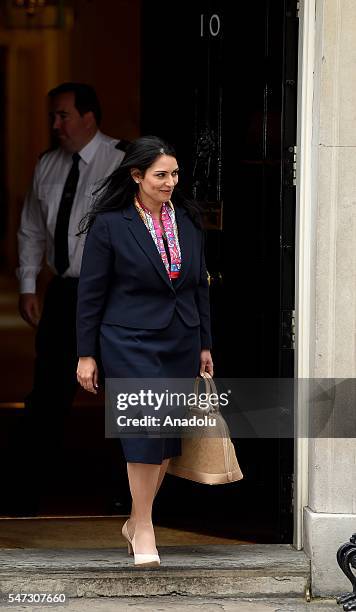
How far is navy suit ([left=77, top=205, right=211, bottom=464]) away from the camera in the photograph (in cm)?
567

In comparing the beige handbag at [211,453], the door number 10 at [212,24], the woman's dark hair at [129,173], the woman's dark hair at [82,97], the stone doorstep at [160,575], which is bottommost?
the stone doorstep at [160,575]

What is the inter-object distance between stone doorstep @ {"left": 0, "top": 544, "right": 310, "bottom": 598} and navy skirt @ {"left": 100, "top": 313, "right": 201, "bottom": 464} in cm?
55

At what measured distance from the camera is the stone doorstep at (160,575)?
5848mm

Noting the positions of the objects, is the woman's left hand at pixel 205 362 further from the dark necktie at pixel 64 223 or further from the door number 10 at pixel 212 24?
the door number 10 at pixel 212 24

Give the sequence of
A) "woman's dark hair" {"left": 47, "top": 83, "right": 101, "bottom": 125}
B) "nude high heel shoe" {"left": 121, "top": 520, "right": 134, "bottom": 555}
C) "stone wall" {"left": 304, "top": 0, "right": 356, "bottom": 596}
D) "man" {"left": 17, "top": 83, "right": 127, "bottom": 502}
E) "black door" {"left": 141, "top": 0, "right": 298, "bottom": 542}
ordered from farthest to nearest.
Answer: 1. "woman's dark hair" {"left": 47, "top": 83, "right": 101, "bottom": 125}
2. "man" {"left": 17, "top": 83, "right": 127, "bottom": 502}
3. "black door" {"left": 141, "top": 0, "right": 298, "bottom": 542}
4. "nude high heel shoe" {"left": 121, "top": 520, "right": 134, "bottom": 555}
5. "stone wall" {"left": 304, "top": 0, "right": 356, "bottom": 596}

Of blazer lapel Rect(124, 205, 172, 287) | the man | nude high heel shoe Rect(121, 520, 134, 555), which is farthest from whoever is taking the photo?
the man

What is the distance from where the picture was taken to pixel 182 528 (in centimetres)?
677

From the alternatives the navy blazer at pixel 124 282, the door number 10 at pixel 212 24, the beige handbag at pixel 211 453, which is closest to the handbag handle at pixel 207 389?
the beige handbag at pixel 211 453

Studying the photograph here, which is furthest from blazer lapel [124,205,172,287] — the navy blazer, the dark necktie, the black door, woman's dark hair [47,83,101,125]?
woman's dark hair [47,83,101,125]

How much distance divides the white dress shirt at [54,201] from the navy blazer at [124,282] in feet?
4.79

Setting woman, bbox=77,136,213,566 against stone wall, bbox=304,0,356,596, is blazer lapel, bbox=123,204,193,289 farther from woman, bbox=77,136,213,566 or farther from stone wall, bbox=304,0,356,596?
stone wall, bbox=304,0,356,596

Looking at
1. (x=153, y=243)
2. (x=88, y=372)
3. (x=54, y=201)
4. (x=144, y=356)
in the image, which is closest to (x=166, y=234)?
(x=153, y=243)

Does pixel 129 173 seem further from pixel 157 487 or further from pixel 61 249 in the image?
pixel 61 249

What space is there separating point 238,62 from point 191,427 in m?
2.07
